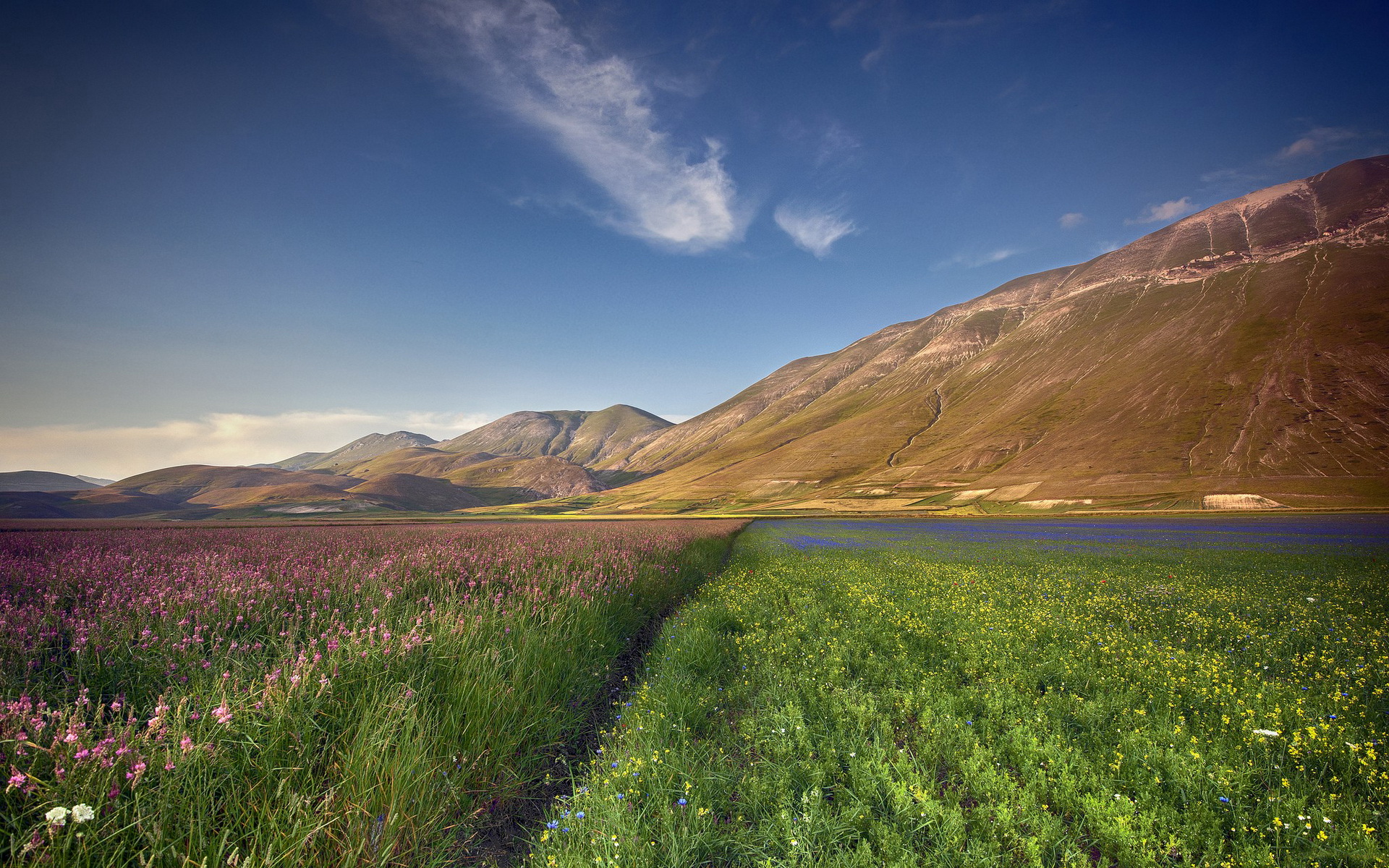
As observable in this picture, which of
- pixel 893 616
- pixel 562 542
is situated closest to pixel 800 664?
pixel 893 616

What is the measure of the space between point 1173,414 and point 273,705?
159937 millimetres

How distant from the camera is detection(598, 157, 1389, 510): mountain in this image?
284 ft

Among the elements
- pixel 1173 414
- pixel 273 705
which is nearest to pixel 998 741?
pixel 273 705

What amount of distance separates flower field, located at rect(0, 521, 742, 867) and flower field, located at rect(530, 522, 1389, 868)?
105 centimetres

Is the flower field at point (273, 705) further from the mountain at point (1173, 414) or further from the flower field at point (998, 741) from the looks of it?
the mountain at point (1173, 414)

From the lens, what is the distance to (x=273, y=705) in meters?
3.74

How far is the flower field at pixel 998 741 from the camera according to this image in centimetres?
387

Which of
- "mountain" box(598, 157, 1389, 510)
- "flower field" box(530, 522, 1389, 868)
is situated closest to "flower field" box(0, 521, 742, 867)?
"flower field" box(530, 522, 1389, 868)

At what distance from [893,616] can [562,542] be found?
10.7 meters

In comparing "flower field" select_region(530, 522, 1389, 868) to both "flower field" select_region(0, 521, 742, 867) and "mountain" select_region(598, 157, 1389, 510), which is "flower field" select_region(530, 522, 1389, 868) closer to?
"flower field" select_region(0, 521, 742, 867)

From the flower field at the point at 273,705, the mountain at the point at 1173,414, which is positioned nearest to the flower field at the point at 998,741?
the flower field at the point at 273,705

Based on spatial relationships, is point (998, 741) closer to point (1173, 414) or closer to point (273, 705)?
point (273, 705)

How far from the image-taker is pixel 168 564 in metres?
8.84

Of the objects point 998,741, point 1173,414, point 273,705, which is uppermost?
point 1173,414
